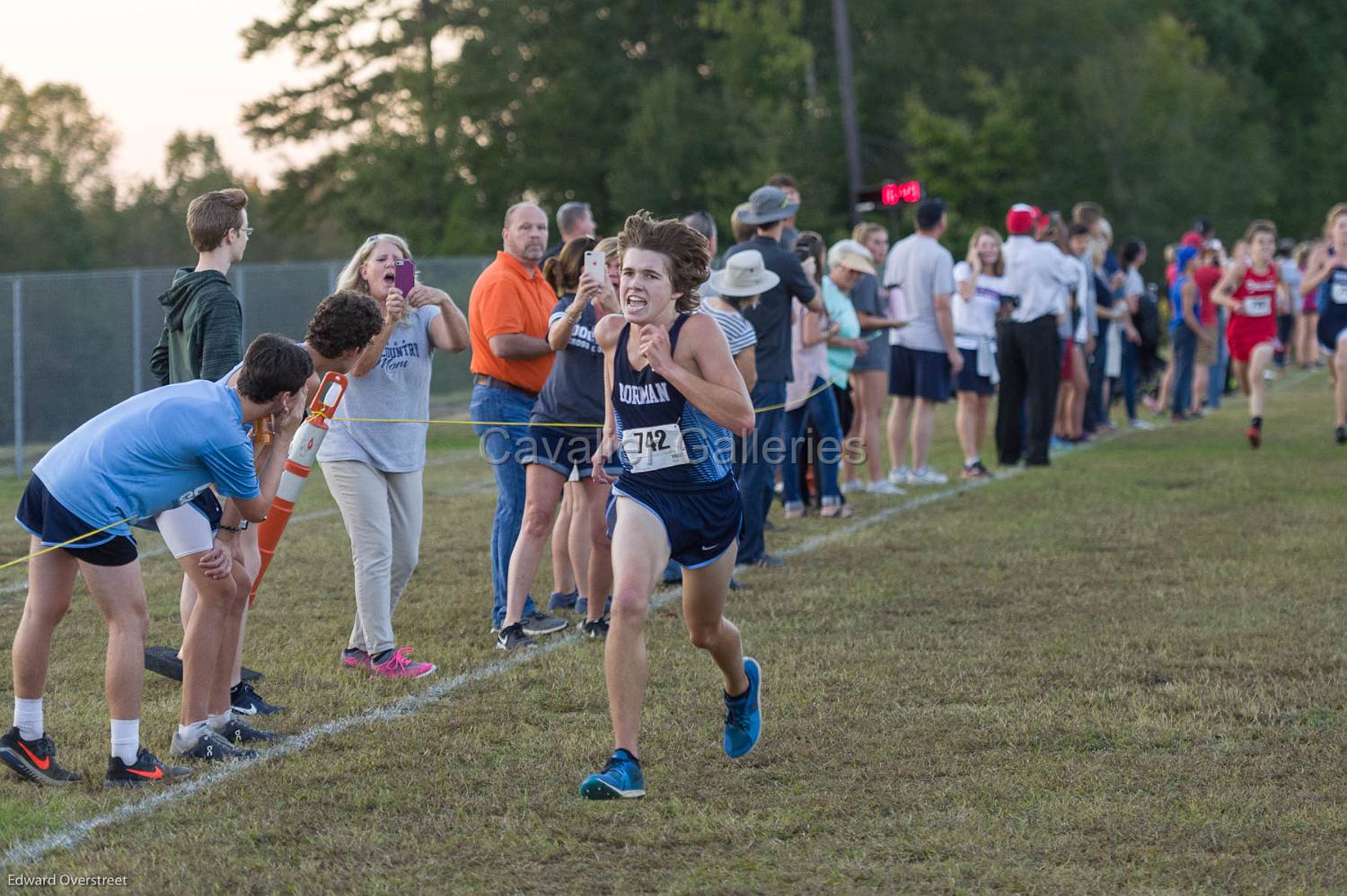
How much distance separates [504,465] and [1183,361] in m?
13.2

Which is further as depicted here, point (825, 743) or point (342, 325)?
point (342, 325)

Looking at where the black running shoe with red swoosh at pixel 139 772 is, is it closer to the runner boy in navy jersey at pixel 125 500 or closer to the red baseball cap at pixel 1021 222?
the runner boy in navy jersey at pixel 125 500

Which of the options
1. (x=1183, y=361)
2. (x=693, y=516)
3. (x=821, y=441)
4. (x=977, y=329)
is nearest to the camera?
(x=693, y=516)

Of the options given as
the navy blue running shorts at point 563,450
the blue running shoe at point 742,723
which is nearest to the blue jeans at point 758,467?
the navy blue running shorts at point 563,450

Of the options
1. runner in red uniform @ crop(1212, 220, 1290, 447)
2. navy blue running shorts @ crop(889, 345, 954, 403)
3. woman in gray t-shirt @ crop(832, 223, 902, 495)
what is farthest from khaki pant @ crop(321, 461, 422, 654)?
runner in red uniform @ crop(1212, 220, 1290, 447)

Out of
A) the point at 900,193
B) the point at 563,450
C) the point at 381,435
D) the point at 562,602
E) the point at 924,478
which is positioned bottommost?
the point at 562,602

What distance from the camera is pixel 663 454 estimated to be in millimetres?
5207

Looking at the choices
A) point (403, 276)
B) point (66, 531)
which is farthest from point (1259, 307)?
point (66, 531)

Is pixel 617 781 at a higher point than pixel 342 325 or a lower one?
lower

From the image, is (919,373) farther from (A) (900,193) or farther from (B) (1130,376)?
(B) (1130,376)

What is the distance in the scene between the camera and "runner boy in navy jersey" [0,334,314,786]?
498 cm

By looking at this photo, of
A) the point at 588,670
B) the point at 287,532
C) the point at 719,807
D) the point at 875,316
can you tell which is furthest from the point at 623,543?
the point at 875,316

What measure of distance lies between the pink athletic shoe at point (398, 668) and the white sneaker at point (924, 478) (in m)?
7.15

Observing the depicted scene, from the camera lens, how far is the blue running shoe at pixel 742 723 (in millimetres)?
5469
